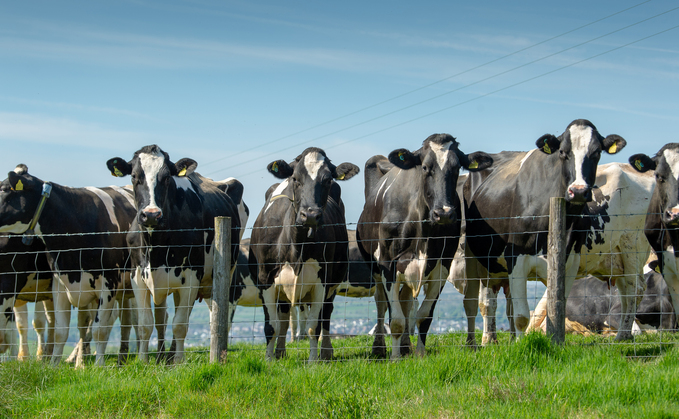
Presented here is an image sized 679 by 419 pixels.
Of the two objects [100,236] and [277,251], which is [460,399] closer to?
[277,251]

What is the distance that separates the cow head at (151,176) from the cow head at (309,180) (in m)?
1.40

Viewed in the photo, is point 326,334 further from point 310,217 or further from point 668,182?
point 668,182

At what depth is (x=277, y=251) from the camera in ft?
29.6

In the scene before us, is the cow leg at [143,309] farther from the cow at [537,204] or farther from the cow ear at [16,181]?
the cow at [537,204]

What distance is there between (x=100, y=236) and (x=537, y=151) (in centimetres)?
669

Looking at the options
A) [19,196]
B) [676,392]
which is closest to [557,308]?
[676,392]

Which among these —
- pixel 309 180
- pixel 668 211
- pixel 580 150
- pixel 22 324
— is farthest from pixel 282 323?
pixel 22 324

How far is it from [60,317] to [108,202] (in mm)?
2126

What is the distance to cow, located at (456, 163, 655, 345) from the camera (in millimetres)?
9461

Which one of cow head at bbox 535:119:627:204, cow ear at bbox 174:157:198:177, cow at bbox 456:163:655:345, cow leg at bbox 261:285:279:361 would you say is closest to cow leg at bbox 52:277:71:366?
cow ear at bbox 174:157:198:177

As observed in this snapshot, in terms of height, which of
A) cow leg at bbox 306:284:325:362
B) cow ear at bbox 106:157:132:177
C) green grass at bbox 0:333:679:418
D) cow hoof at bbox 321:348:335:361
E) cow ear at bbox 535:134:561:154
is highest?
cow ear at bbox 535:134:561:154

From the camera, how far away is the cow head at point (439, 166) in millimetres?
8195

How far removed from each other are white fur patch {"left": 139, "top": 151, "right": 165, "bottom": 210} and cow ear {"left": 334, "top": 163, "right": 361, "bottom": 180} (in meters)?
2.57

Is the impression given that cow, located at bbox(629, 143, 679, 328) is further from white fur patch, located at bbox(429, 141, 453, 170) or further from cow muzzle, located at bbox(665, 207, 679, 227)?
white fur patch, located at bbox(429, 141, 453, 170)
